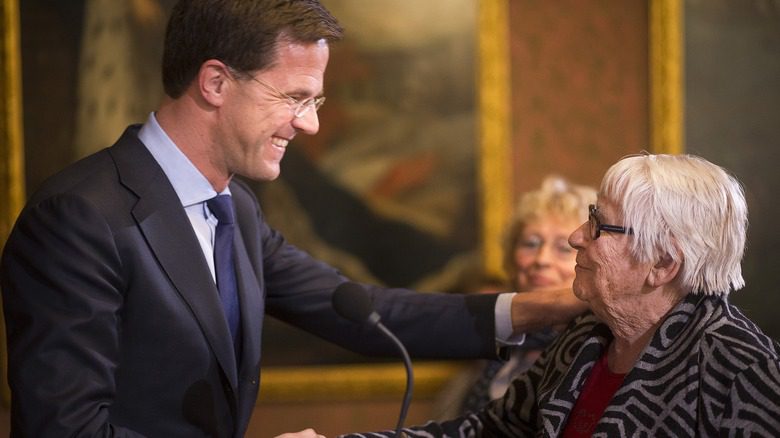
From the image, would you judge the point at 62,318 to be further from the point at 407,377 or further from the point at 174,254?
the point at 407,377

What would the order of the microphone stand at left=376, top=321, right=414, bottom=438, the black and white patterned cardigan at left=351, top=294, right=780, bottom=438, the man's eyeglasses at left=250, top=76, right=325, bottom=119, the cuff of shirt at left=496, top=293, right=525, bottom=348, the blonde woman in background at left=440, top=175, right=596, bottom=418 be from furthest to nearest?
the blonde woman in background at left=440, top=175, right=596, bottom=418, the cuff of shirt at left=496, top=293, right=525, bottom=348, the man's eyeglasses at left=250, top=76, right=325, bottom=119, the microphone stand at left=376, top=321, right=414, bottom=438, the black and white patterned cardigan at left=351, top=294, right=780, bottom=438

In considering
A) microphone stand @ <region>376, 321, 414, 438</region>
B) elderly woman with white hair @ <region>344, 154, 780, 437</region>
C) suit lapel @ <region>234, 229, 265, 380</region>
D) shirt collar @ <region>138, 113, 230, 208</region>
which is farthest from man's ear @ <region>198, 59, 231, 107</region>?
elderly woman with white hair @ <region>344, 154, 780, 437</region>

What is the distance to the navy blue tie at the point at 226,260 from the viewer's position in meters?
2.23

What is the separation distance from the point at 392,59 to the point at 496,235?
38.4 inches

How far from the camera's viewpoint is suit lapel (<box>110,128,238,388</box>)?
207cm

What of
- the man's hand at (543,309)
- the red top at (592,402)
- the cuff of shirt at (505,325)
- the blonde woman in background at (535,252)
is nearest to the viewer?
the red top at (592,402)

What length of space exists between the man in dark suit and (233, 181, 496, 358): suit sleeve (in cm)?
12

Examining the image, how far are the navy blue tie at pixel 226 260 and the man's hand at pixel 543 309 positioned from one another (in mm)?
716

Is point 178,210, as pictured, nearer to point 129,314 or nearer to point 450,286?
point 129,314

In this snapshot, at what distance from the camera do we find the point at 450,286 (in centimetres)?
470

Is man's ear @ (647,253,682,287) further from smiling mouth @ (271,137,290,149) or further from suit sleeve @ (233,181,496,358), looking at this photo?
smiling mouth @ (271,137,290,149)

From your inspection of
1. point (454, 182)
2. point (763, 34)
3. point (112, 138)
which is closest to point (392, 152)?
point (454, 182)

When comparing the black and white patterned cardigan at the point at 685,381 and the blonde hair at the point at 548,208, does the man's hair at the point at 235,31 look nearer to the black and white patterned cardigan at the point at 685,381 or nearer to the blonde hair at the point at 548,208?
the black and white patterned cardigan at the point at 685,381

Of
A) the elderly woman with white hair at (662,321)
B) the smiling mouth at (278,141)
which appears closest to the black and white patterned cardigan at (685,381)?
the elderly woman with white hair at (662,321)
